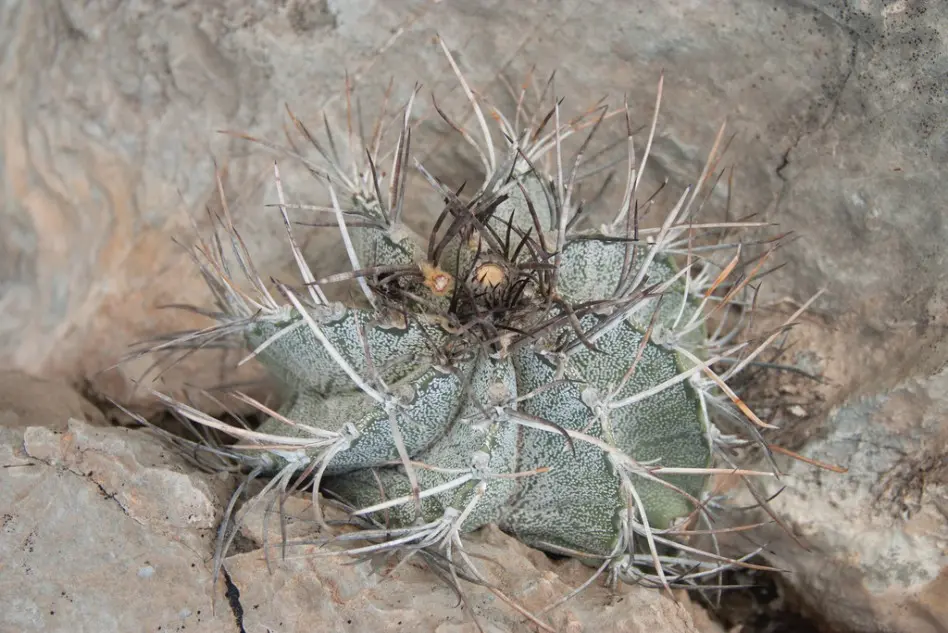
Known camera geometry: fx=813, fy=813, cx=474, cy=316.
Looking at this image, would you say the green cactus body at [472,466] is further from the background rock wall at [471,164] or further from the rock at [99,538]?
the background rock wall at [471,164]

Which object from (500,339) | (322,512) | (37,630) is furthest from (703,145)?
(37,630)

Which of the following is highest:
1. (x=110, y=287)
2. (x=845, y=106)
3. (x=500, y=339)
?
(x=845, y=106)

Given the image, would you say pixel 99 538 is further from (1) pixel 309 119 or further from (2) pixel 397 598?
(1) pixel 309 119

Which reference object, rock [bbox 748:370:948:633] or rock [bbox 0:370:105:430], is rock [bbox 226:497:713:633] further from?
rock [bbox 0:370:105:430]

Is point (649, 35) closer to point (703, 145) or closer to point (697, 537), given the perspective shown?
point (703, 145)

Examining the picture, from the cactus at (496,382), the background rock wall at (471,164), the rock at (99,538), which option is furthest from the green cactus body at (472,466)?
the background rock wall at (471,164)
